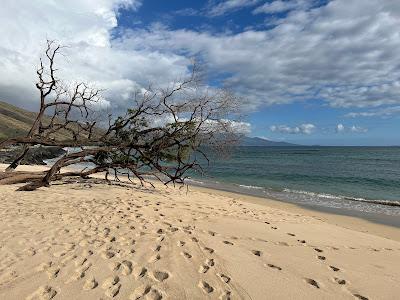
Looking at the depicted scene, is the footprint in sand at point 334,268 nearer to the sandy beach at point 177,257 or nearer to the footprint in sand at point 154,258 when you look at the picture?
the sandy beach at point 177,257

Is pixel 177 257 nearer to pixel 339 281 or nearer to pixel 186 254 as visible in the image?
pixel 186 254

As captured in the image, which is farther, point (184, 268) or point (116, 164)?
point (116, 164)

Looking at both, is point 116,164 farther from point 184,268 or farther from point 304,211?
point 184,268

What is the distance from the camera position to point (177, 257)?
6.31 m

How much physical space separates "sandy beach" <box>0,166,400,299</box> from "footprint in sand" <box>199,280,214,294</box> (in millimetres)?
14

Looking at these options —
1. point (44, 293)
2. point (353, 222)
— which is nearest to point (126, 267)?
point (44, 293)

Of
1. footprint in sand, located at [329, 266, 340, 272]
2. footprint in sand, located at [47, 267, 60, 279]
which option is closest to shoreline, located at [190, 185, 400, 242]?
footprint in sand, located at [329, 266, 340, 272]

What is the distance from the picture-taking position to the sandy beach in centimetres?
513

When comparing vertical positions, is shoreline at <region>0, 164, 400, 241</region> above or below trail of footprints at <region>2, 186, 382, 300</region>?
below

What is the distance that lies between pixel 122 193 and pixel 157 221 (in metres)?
5.18

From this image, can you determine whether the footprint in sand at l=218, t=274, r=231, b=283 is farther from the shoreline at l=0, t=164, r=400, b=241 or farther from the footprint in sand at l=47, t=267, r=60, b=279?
the shoreline at l=0, t=164, r=400, b=241

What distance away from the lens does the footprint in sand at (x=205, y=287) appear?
508 centimetres

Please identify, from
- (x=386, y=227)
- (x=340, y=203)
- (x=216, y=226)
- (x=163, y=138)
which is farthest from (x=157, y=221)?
(x=340, y=203)

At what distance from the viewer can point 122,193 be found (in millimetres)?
13875
